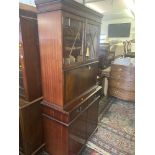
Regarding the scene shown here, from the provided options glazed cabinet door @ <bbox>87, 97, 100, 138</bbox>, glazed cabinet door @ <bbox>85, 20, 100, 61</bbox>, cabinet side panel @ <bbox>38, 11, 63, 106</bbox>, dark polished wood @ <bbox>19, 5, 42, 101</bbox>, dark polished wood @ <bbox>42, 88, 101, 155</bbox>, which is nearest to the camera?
cabinet side panel @ <bbox>38, 11, 63, 106</bbox>

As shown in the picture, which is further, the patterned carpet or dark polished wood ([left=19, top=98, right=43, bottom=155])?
the patterned carpet

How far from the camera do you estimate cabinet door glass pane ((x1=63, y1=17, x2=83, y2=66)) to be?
4.48ft

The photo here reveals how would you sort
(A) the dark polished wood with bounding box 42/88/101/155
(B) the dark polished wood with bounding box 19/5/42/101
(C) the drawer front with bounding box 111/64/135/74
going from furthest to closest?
1. (C) the drawer front with bounding box 111/64/135/74
2. (A) the dark polished wood with bounding box 42/88/101/155
3. (B) the dark polished wood with bounding box 19/5/42/101

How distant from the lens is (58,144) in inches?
65.8

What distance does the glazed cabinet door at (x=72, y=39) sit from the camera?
1.34 metres

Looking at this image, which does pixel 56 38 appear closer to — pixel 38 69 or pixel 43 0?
pixel 43 0

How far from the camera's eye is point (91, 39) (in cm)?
185

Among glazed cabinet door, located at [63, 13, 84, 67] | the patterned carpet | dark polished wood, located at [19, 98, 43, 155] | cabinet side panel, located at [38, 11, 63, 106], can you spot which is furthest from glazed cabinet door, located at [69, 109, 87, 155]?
glazed cabinet door, located at [63, 13, 84, 67]

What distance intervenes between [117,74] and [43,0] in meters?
2.70

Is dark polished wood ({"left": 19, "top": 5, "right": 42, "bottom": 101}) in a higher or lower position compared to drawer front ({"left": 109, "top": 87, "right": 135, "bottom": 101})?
higher

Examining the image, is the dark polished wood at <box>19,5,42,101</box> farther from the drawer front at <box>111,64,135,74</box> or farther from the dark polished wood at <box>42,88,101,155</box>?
the drawer front at <box>111,64,135,74</box>

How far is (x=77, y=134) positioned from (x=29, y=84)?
2.78ft

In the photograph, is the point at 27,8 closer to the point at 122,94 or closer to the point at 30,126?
the point at 30,126
